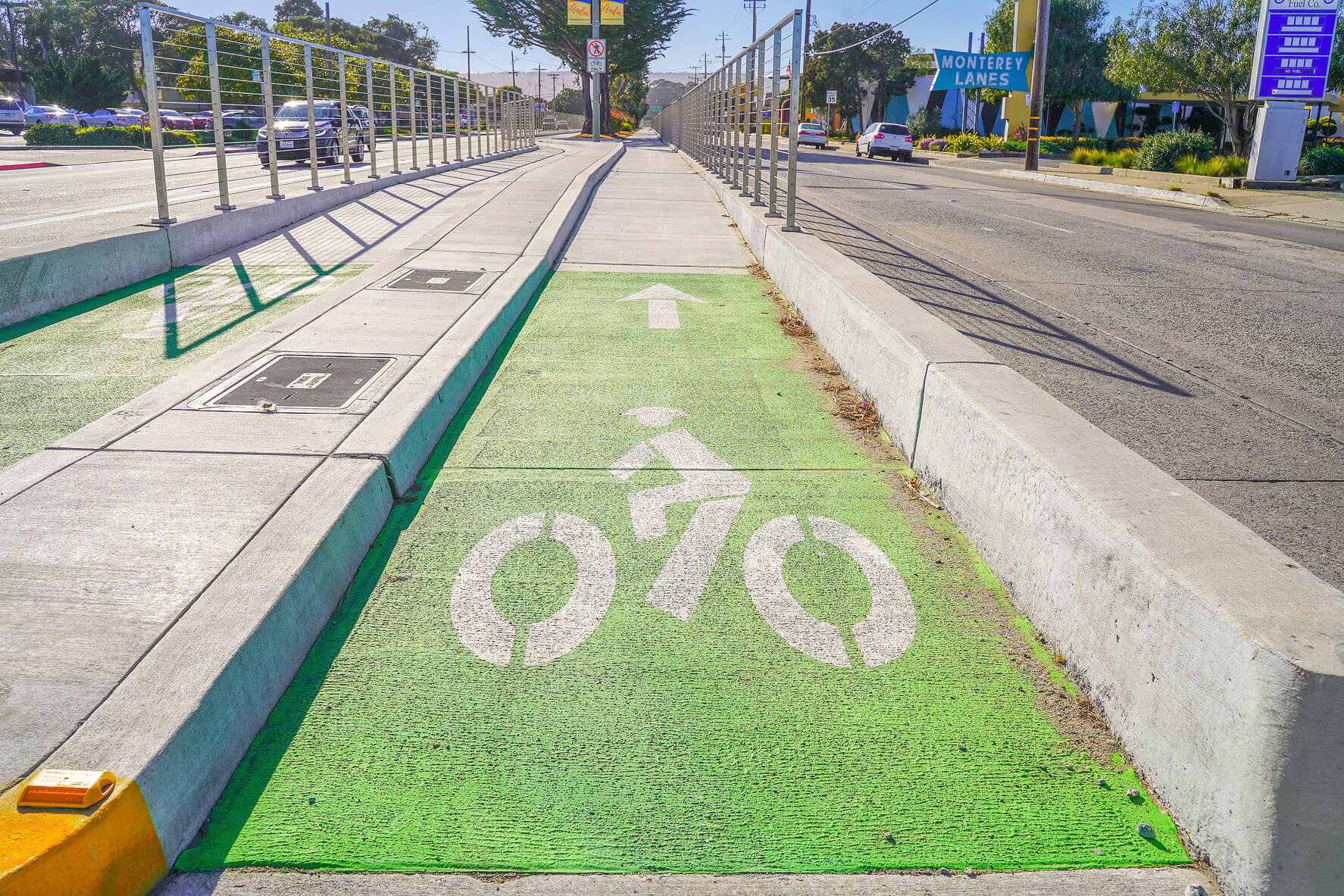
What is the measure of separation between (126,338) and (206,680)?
4.82 meters

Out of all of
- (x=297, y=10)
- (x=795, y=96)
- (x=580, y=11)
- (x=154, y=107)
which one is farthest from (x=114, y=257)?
(x=297, y=10)

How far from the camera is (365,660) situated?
291cm

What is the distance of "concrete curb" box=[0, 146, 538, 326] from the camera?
21.4 feet

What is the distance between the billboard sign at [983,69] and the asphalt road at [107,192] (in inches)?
1032

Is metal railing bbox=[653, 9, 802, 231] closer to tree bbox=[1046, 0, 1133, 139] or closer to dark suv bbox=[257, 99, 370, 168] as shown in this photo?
dark suv bbox=[257, 99, 370, 168]

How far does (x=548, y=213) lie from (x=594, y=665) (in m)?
9.86

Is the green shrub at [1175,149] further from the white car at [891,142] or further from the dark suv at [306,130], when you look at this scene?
the dark suv at [306,130]

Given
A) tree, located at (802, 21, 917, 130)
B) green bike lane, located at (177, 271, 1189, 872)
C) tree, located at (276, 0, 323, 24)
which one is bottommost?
green bike lane, located at (177, 271, 1189, 872)

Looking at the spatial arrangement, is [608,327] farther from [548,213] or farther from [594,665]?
[548,213]

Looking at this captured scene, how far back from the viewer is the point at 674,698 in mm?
2760

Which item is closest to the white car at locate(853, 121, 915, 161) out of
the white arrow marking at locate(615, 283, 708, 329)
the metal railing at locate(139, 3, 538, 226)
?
the metal railing at locate(139, 3, 538, 226)

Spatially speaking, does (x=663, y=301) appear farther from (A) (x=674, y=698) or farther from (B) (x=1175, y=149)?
(B) (x=1175, y=149)

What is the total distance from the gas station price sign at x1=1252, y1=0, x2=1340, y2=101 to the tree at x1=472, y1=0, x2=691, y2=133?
154 ft

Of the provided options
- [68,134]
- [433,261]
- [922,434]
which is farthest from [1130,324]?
[68,134]
